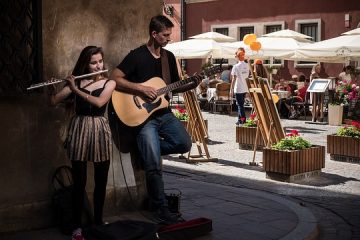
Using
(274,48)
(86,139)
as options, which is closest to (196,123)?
(86,139)

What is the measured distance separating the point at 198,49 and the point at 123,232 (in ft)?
60.2

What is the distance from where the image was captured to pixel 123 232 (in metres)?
5.27

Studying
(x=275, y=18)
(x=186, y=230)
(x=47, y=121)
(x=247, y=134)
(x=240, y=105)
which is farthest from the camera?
(x=275, y=18)

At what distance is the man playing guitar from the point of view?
633cm

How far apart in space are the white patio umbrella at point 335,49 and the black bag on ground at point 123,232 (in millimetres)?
13535

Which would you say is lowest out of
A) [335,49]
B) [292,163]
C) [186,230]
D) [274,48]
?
[186,230]

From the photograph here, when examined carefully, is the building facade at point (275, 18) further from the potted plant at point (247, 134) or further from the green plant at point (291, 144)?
the green plant at point (291, 144)

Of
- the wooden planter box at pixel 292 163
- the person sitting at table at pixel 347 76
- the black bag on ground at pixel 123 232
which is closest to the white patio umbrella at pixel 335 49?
the person sitting at table at pixel 347 76

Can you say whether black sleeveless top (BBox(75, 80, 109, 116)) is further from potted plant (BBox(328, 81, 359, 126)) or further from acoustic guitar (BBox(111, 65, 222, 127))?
potted plant (BBox(328, 81, 359, 126))

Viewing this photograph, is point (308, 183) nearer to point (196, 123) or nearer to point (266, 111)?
point (266, 111)

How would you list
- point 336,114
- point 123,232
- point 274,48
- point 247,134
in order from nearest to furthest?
1. point 123,232
2. point 247,134
3. point 336,114
4. point 274,48

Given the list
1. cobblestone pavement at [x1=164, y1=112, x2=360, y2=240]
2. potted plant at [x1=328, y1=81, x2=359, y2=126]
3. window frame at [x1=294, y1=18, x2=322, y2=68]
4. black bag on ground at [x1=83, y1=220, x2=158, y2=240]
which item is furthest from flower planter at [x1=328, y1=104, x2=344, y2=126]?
black bag on ground at [x1=83, y1=220, x2=158, y2=240]

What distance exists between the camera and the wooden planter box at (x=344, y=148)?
11.1 meters

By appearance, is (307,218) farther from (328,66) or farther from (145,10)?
(328,66)
